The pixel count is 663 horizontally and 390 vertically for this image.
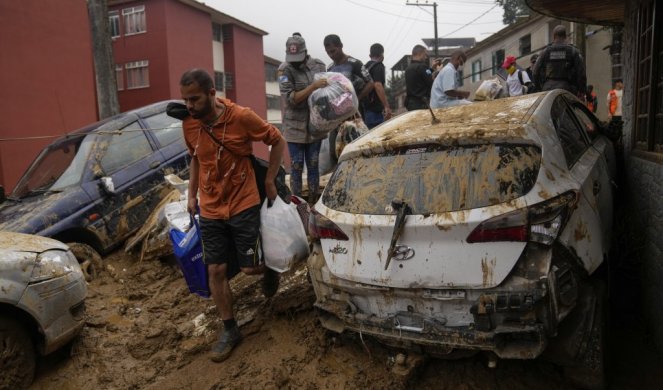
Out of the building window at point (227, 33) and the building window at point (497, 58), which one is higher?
the building window at point (227, 33)

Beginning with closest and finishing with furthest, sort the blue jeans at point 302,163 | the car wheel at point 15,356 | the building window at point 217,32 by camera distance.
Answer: the car wheel at point 15,356 < the blue jeans at point 302,163 < the building window at point 217,32

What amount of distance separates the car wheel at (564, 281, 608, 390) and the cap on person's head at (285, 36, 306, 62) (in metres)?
3.73

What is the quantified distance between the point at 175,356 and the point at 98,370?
590mm

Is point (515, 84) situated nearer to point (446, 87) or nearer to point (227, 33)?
point (446, 87)

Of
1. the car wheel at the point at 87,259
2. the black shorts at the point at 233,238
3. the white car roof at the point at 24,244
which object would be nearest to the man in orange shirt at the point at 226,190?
the black shorts at the point at 233,238

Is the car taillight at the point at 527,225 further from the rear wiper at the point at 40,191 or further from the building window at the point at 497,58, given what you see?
the building window at the point at 497,58

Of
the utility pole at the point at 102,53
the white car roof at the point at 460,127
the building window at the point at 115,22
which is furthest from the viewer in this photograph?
the building window at the point at 115,22

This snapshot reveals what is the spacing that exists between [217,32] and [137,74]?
20.8ft

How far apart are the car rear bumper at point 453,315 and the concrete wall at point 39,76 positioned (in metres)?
10.6

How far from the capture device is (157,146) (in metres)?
6.51

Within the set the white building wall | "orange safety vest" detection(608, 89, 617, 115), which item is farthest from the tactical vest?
the white building wall

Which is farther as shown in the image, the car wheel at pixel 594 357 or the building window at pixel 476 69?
the building window at pixel 476 69

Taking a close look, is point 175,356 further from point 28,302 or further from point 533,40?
point 533,40

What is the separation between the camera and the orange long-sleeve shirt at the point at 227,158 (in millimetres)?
3459
